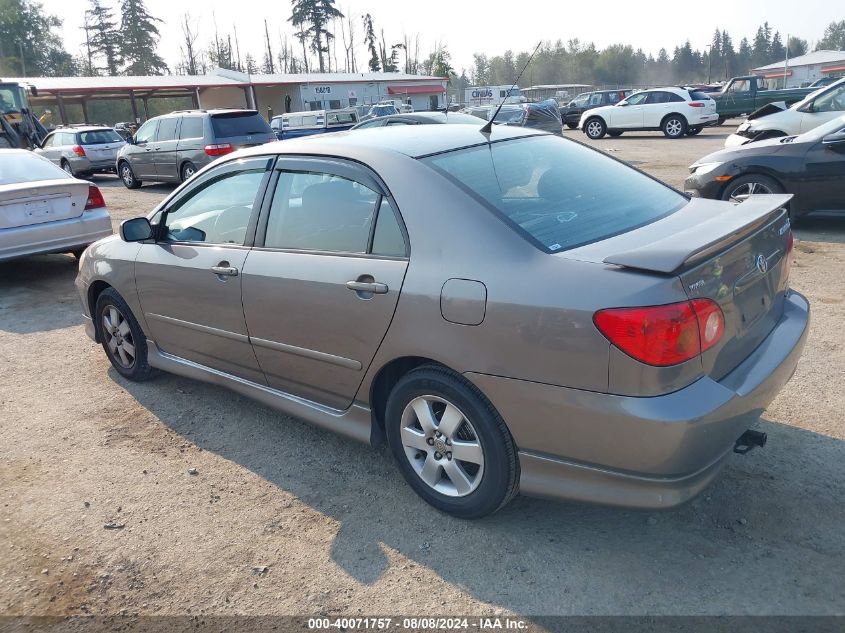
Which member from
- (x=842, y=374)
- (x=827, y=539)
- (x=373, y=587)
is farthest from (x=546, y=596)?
(x=842, y=374)

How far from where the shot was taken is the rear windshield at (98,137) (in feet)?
65.4

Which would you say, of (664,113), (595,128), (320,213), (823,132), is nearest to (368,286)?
(320,213)

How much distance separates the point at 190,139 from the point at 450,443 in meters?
13.7

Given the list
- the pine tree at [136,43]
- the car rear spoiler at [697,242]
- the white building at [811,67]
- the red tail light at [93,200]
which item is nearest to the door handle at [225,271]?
the car rear spoiler at [697,242]

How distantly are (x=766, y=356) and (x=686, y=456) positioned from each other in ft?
2.42

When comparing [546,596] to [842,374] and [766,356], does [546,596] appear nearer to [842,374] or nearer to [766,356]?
[766,356]

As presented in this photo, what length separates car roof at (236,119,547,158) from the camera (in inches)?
131

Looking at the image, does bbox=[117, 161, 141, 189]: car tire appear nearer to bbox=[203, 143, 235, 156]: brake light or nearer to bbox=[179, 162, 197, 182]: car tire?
bbox=[179, 162, 197, 182]: car tire

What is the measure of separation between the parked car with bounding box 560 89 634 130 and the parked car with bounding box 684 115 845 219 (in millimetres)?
24533

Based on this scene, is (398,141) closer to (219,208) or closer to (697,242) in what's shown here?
(219,208)

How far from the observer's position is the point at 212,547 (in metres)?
3.05

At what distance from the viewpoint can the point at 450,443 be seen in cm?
296

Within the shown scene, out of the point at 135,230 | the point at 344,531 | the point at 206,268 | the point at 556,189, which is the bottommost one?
the point at 344,531

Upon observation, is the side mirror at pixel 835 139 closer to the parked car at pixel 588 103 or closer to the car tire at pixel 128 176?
the car tire at pixel 128 176
